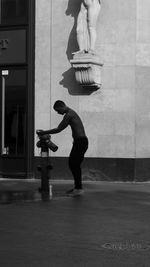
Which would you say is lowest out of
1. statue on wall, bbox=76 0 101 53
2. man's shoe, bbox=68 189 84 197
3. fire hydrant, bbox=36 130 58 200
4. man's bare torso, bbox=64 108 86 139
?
man's shoe, bbox=68 189 84 197

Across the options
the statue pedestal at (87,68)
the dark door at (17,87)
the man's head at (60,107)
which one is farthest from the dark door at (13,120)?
the man's head at (60,107)

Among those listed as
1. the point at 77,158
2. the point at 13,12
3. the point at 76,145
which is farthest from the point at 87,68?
the point at 77,158

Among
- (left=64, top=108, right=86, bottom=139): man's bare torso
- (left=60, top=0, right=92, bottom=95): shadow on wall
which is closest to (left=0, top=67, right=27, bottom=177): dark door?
(left=60, top=0, right=92, bottom=95): shadow on wall

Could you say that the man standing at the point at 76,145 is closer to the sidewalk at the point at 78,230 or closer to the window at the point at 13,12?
the sidewalk at the point at 78,230

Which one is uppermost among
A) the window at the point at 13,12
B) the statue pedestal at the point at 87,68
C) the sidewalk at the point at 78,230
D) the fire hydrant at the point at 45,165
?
the window at the point at 13,12

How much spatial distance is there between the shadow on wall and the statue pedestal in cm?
42

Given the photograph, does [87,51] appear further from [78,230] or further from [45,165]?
[78,230]

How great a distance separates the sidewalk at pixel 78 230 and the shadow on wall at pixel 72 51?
3.40m

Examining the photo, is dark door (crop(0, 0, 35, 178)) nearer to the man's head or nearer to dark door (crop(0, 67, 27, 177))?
dark door (crop(0, 67, 27, 177))

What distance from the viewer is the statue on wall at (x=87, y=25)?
1516cm

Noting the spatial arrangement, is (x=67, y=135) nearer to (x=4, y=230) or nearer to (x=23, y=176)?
(x=23, y=176)

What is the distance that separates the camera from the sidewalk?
21.5 feet

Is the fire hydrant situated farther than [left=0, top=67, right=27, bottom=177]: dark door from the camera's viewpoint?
No

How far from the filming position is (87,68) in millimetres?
14914
